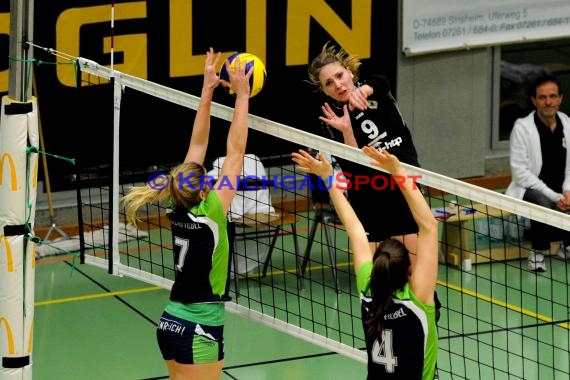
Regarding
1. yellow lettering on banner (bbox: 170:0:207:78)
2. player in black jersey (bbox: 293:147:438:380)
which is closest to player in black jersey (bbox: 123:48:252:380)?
player in black jersey (bbox: 293:147:438:380)

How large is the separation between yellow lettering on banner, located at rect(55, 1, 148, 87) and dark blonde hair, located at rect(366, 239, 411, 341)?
602 cm

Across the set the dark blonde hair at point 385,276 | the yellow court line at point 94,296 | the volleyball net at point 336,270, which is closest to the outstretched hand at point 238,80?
the volleyball net at point 336,270

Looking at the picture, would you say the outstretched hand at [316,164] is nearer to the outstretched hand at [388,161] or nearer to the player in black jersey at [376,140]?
the outstretched hand at [388,161]

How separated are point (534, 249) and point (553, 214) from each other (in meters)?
3.90

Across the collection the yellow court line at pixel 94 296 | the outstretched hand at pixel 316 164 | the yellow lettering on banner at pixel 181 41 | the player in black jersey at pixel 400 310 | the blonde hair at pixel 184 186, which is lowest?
the yellow court line at pixel 94 296

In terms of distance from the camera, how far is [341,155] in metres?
5.93

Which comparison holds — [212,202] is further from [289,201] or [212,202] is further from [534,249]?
[289,201]

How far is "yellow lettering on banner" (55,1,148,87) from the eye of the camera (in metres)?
9.97

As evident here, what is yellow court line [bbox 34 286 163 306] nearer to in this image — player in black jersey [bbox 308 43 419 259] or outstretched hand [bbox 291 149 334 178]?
player in black jersey [bbox 308 43 419 259]

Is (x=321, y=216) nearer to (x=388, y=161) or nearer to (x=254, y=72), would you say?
(x=254, y=72)

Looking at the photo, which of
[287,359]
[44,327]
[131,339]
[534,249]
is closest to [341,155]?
[287,359]

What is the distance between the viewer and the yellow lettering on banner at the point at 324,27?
1104 centimetres

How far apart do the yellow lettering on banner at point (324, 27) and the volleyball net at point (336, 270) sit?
0.97m

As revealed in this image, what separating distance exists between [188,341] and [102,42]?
17.2 ft
